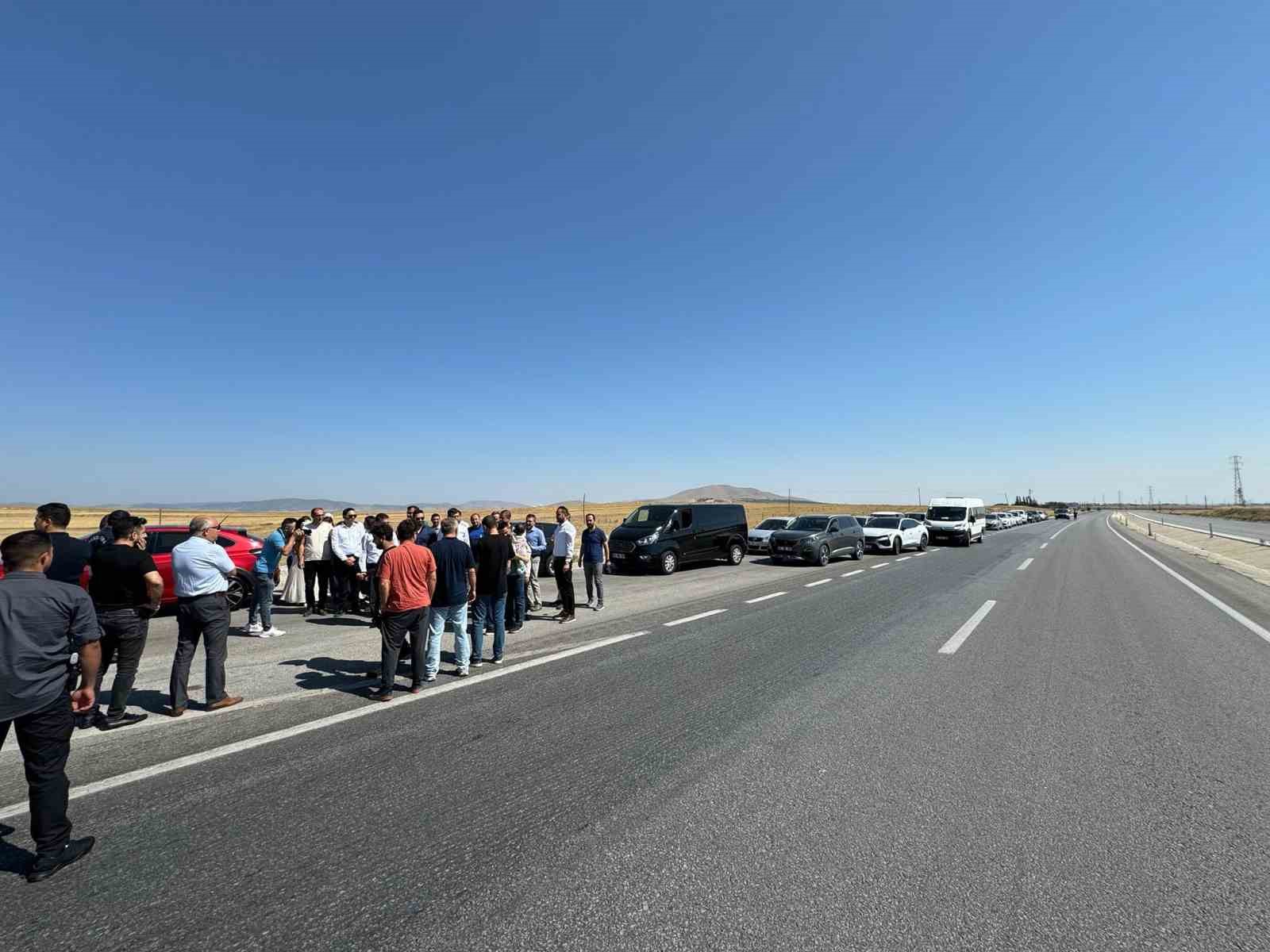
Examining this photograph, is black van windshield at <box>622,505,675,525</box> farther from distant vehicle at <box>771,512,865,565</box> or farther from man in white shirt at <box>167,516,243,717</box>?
man in white shirt at <box>167,516,243,717</box>

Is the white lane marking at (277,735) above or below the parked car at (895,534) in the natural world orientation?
below

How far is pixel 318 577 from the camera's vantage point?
33.6ft

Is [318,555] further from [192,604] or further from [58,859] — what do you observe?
[58,859]

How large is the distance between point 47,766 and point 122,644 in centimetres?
250

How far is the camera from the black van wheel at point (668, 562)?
16.1m

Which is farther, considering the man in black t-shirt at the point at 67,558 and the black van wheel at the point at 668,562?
the black van wheel at the point at 668,562

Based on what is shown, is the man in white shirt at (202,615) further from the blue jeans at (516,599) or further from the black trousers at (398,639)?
the blue jeans at (516,599)

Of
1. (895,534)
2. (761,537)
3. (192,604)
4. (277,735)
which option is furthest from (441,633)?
(895,534)

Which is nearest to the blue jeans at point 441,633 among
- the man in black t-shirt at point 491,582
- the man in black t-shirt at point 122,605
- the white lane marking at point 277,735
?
the white lane marking at point 277,735

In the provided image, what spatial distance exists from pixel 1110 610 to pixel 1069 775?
25.9ft

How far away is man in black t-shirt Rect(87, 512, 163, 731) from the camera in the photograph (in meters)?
4.98

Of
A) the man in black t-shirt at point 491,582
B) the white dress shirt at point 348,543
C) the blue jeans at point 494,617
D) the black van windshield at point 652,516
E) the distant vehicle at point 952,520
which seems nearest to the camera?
the blue jeans at point 494,617

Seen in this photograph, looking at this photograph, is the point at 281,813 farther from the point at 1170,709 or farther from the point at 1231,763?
the point at 1170,709

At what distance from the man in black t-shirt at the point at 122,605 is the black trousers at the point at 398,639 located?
1.86 meters
